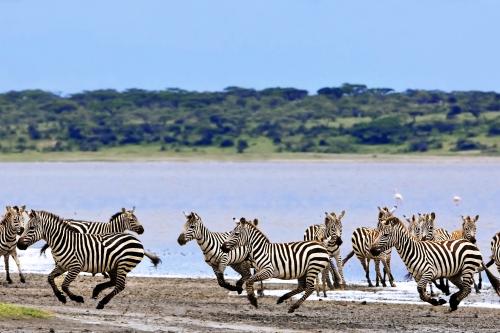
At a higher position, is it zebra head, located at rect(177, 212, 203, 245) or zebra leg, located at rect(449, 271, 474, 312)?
zebra head, located at rect(177, 212, 203, 245)

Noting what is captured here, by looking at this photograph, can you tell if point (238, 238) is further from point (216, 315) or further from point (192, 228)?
point (192, 228)

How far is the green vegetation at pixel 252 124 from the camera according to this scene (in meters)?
115

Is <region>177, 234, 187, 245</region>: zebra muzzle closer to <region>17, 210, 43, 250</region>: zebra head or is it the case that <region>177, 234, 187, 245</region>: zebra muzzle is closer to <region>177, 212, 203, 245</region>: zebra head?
<region>177, 212, 203, 245</region>: zebra head

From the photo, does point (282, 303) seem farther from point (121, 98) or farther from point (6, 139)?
point (121, 98)

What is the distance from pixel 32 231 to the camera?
19266 millimetres

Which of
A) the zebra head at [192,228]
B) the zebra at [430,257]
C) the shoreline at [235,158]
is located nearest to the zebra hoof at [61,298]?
the zebra head at [192,228]

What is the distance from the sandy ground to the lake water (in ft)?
18.0

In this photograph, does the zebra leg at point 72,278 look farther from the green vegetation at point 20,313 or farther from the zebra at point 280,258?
the zebra at point 280,258

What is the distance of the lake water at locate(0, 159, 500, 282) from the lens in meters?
37.9

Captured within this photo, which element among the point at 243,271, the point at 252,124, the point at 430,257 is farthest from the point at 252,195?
the point at 252,124

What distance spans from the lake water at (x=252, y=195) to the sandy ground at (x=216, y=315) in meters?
5.50

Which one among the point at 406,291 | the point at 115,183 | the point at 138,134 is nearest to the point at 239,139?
the point at 138,134

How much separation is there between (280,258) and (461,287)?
2.71 metres

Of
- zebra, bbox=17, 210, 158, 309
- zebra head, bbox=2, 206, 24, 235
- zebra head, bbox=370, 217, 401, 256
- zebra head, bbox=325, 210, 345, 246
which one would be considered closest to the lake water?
zebra head, bbox=325, 210, 345, 246
